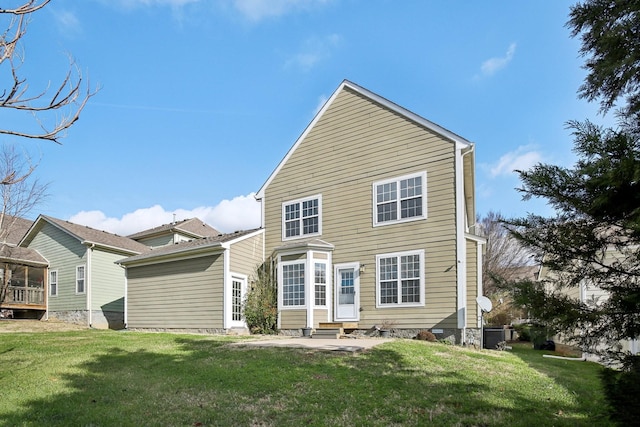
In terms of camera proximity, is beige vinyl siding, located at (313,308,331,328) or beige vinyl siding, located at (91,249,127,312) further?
beige vinyl siding, located at (91,249,127,312)

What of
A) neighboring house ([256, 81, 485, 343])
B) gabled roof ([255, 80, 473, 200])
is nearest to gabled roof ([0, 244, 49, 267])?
gabled roof ([255, 80, 473, 200])

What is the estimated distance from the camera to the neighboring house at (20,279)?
22.7m

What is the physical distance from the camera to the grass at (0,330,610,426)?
5793 mm

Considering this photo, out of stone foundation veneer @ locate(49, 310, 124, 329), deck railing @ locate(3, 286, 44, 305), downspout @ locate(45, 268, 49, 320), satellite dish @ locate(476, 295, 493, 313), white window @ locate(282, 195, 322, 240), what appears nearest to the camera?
satellite dish @ locate(476, 295, 493, 313)

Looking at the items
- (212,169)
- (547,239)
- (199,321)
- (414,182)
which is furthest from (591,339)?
(212,169)

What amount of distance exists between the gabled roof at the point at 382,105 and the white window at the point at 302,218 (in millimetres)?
1595

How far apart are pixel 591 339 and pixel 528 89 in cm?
831

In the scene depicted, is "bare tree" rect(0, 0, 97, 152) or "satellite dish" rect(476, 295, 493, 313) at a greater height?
"bare tree" rect(0, 0, 97, 152)

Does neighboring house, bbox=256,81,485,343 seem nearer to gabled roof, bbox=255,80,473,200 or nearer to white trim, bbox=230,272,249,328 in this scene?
gabled roof, bbox=255,80,473,200

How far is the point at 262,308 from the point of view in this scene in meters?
16.7

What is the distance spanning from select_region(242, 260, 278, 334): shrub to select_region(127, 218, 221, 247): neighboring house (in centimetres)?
1114

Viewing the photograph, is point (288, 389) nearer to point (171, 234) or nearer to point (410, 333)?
point (410, 333)

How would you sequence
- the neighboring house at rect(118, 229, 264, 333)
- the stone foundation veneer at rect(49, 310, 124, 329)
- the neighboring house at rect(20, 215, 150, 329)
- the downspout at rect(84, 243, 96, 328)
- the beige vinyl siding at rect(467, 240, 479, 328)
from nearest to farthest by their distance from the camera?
the beige vinyl siding at rect(467, 240, 479, 328), the neighboring house at rect(118, 229, 264, 333), the downspout at rect(84, 243, 96, 328), the stone foundation veneer at rect(49, 310, 124, 329), the neighboring house at rect(20, 215, 150, 329)

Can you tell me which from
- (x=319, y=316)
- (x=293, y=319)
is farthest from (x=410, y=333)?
(x=293, y=319)
